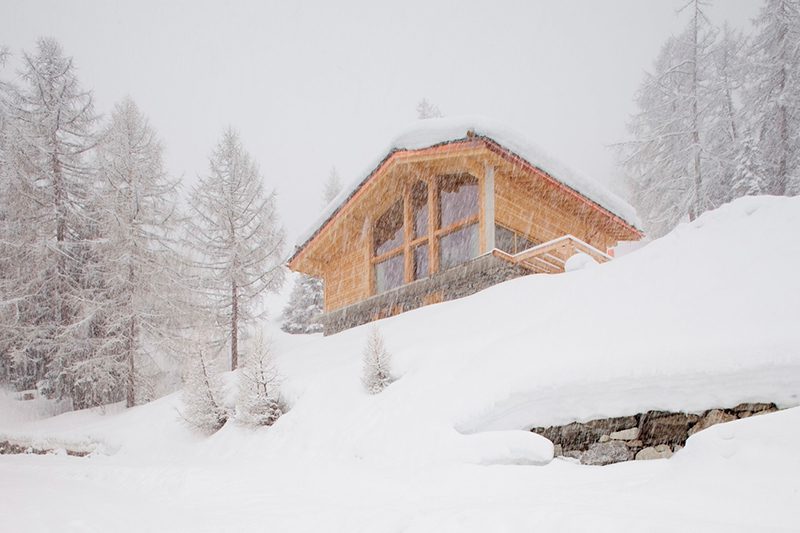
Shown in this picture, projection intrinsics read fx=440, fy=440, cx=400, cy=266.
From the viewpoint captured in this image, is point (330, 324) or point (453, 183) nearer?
point (453, 183)

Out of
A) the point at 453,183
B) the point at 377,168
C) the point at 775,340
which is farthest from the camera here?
the point at 453,183

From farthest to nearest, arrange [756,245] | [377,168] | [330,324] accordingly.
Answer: [330,324], [377,168], [756,245]

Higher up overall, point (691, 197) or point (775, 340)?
point (691, 197)

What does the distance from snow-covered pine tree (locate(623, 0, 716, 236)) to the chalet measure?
19.7 feet

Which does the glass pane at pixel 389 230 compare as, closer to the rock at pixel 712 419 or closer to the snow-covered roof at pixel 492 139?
the snow-covered roof at pixel 492 139

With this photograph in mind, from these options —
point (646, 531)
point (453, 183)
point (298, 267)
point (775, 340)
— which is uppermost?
point (453, 183)

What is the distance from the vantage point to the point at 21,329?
13789 millimetres

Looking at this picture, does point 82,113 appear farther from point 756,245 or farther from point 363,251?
point 756,245

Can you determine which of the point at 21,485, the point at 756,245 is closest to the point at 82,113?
the point at 21,485

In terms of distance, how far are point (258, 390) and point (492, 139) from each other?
6.57 metres

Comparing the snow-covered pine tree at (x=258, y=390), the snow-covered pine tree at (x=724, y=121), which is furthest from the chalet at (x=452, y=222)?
the snow-covered pine tree at (x=724, y=121)

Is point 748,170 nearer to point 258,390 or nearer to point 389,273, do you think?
point 389,273

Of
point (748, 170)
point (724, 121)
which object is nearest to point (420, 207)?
point (748, 170)

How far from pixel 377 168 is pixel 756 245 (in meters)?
7.59
